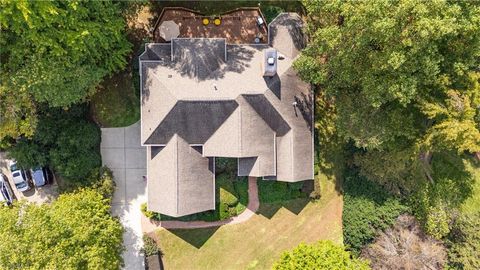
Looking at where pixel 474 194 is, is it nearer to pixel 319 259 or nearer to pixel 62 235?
pixel 319 259

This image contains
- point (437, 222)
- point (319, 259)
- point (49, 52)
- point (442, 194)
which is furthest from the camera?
point (442, 194)

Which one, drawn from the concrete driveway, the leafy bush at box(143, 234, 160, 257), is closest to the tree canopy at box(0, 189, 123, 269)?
the leafy bush at box(143, 234, 160, 257)

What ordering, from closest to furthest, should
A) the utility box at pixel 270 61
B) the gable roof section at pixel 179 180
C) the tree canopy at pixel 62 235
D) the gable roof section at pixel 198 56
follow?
the tree canopy at pixel 62 235, the utility box at pixel 270 61, the gable roof section at pixel 198 56, the gable roof section at pixel 179 180

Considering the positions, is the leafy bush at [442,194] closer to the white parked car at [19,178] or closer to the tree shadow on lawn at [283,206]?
the tree shadow on lawn at [283,206]

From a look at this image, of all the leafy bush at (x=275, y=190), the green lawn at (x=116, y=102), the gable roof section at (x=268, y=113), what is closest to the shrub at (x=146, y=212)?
the green lawn at (x=116, y=102)

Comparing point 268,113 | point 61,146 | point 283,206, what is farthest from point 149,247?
point 268,113

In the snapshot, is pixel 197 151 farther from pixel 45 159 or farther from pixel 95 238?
pixel 45 159
